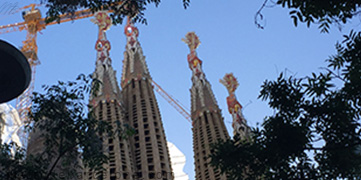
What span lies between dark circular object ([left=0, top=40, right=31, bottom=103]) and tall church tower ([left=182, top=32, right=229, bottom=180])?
39720 millimetres

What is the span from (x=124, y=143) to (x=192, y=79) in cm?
1659

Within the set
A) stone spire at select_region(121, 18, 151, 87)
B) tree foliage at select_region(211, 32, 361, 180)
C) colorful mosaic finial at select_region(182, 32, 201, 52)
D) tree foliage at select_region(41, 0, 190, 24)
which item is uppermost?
colorful mosaic finial at select_region(182, 32, 201, 52)

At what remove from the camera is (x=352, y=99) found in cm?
798

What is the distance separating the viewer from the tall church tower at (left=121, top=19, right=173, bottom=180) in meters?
43.3

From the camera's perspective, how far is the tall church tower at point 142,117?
43344 millimetres

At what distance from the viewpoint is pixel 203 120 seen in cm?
5306

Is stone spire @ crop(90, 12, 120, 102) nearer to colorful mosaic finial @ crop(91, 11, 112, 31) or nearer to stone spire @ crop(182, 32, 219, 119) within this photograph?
colorful mosaic finial @ crop(91, 11, 112, 31)

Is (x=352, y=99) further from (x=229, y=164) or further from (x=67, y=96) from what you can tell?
(x=67, y=96)

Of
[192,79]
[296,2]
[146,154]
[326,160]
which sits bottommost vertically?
[326,160]

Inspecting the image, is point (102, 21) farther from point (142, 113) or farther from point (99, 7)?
point (99, 7)

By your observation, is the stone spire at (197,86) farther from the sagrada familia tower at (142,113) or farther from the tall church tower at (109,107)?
the tall church tower at (109,107)

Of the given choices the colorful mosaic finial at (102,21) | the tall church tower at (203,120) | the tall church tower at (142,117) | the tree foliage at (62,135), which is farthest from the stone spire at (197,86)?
the tree foliage at (62,135)

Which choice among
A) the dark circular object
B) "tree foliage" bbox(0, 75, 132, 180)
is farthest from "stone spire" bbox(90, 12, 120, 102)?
the dark circular object

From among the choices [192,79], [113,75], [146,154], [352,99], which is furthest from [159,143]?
[352,99]
